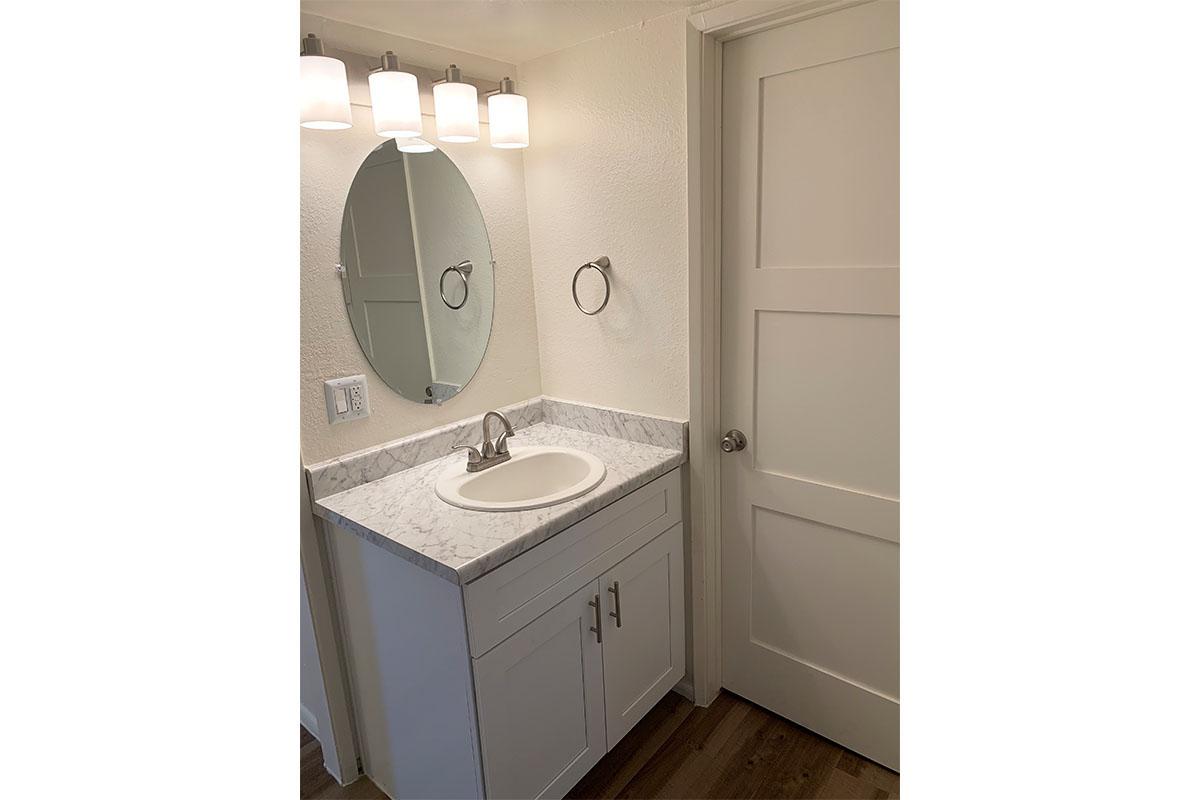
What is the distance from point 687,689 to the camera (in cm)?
218

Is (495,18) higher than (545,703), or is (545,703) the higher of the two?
(495,18)

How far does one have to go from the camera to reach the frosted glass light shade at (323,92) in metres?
1.47

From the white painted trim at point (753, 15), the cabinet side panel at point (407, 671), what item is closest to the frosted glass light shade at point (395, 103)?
the white painted trim at point (753, 15)

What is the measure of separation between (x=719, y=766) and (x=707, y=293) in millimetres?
1335

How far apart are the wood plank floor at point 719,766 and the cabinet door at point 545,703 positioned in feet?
0.57

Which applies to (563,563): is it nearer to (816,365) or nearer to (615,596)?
(615,596)

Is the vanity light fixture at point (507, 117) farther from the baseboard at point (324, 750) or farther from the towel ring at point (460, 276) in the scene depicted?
the baseboard at point (324, 750)

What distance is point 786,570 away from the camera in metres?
1.96

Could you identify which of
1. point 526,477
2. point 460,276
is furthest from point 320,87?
point 526,477
